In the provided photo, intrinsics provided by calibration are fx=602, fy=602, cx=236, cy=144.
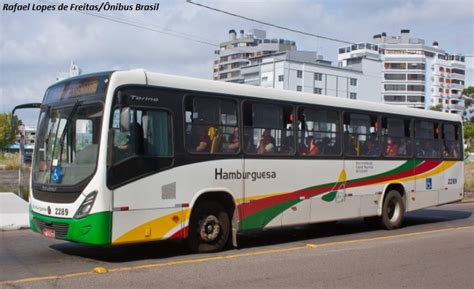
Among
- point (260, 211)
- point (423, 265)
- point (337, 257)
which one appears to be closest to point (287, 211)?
point (260, 211)

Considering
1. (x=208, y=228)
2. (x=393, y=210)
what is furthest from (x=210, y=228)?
(x=393, y=210)

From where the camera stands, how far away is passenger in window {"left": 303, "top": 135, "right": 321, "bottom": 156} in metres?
12.5

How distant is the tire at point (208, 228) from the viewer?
10.4 meters

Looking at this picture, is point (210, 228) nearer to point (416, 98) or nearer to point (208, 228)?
point (208, 228)

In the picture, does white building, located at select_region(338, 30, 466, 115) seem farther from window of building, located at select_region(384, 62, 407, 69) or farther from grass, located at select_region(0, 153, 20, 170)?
grass, located at select_region(0, 153, 20, 170)

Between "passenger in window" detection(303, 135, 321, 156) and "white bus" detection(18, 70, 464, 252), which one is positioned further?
"passenger in window" detection(303, 135, 321, 156)

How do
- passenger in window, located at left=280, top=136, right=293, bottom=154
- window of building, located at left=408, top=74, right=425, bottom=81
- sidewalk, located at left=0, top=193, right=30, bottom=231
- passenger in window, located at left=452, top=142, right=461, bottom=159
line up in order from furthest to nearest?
window of building, located at left=408, top=74, right=425, bottom=81 < passenger in window, located at left=452, top=142, right=461, bottom=159 < sidewalk, located at left=0, top=193, right=30, bottom=231 < passenger in window, located at left=280, top=136, right=293, bottom=154

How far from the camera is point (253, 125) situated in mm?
11406

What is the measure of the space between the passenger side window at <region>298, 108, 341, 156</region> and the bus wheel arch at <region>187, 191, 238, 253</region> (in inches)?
88.5

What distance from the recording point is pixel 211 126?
10688 millimetres

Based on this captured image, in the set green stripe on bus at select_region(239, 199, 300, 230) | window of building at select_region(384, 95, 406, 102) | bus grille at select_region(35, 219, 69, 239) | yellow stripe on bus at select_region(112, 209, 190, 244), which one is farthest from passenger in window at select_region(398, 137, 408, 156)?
window of building at select_region(384, 95, 406, 102)

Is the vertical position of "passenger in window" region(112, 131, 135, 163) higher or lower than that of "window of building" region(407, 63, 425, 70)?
lower

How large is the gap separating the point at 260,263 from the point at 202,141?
2.34 m

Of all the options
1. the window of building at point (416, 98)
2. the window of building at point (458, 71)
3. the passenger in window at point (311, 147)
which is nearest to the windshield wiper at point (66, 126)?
the passenger in window at point (311, 147)
